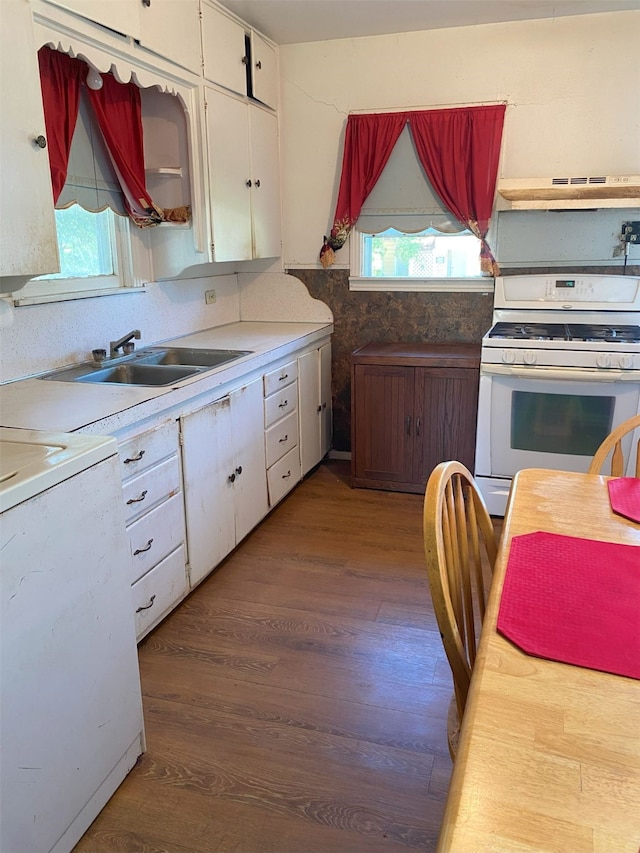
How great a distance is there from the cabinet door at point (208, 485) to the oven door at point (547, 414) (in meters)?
1.34

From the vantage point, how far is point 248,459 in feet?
9.91

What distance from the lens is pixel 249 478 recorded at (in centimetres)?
305

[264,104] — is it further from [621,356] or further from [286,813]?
[286,813]

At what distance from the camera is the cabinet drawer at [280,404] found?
3211mm

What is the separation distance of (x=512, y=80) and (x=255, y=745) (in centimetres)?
340

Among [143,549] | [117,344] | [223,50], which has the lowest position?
[143,549]

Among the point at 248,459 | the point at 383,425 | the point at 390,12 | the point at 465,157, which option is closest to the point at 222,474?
the point at 248,459

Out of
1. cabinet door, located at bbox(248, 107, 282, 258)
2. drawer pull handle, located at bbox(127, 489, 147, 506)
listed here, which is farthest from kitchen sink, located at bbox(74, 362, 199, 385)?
cabinet door, located at bbox(248, 107, 282, 258)

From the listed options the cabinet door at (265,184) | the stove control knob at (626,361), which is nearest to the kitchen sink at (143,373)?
the cabinet door at (265,184)

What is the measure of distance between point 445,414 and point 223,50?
82.9 inches

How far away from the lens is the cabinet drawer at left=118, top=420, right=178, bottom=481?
6.89 ft

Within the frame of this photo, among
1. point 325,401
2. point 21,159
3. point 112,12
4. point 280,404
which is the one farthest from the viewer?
point 325,401

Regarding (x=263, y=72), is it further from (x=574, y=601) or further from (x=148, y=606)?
(x=574, y=601)

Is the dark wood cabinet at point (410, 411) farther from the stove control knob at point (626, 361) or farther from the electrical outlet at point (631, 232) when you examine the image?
the electrical outlet at point (631, 232)
